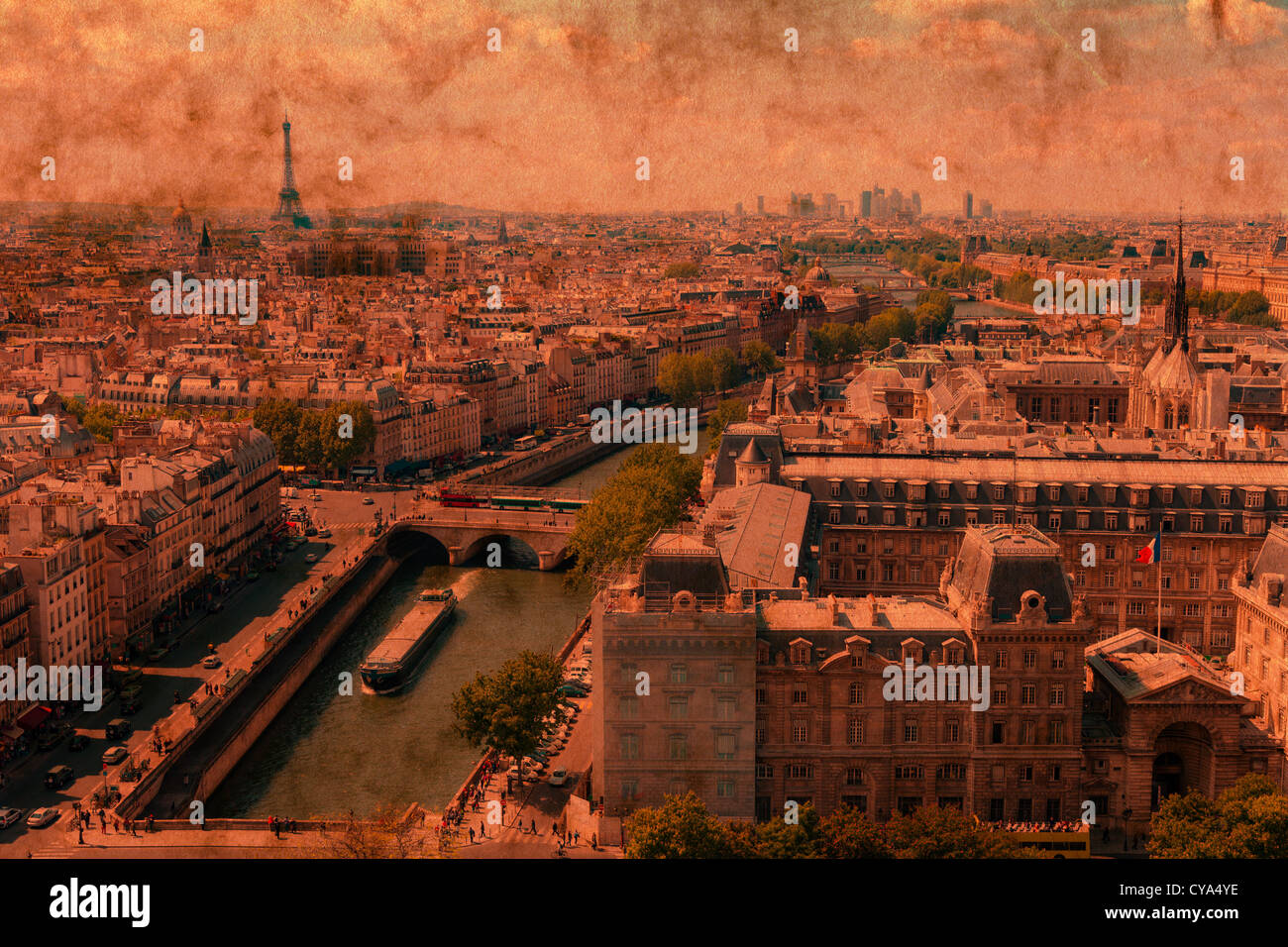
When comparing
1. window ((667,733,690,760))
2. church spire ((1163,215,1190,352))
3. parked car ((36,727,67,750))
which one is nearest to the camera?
window ((667,733,690,760))

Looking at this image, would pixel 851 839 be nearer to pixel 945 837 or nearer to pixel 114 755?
pixel 945 837

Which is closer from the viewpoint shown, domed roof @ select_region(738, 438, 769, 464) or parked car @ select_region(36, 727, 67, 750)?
parked car @ select_region(36, 727, 67, 750)

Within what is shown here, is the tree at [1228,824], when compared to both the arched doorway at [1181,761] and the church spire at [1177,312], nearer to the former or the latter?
the arched doorway at [1181,761]

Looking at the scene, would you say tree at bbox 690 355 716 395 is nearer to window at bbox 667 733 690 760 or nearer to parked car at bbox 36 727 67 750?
parked car at bbox 36 727 67 750

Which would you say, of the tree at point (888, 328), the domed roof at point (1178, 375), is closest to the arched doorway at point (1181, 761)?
the domed roof at point (1178, 375)

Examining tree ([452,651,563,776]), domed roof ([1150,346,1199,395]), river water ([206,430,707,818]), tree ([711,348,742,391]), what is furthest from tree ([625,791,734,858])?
tree ([711,348,742,391])

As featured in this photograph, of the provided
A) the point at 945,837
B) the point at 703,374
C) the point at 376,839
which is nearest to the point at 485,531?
the point at 376,839
